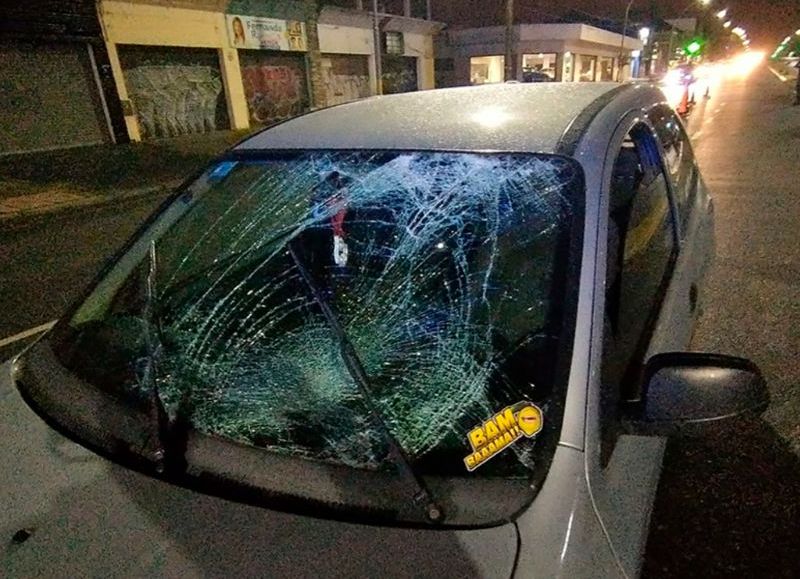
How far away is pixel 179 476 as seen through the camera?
3.52 feet

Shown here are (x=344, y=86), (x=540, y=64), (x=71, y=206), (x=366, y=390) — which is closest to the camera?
(x=366, y=390)

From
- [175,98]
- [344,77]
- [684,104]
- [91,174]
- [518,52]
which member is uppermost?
[518,52]

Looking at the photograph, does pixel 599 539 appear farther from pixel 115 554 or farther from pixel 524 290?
pixel 115 554

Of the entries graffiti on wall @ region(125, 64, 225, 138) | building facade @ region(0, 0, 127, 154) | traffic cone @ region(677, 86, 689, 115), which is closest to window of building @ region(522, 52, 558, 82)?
traffic cone @ region(677, 86, 689, 115)

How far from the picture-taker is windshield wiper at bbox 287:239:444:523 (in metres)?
0.95

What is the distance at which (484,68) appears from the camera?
3447cm

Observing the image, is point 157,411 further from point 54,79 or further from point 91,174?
point 54,79

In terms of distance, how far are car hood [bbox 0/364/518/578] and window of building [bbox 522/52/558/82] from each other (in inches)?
1482

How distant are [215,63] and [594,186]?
18130 millimetres

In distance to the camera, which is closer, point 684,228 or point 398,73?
point 684,228

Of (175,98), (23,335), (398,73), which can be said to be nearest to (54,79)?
(175,98)

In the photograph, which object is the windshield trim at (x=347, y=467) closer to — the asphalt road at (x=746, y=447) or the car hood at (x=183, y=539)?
the car hood at (x=183, y=539)

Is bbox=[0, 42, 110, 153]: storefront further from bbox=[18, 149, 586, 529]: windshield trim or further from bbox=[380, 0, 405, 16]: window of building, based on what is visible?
bbox=[380, 0, 405, 16]: window of building

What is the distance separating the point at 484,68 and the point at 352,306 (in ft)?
121
